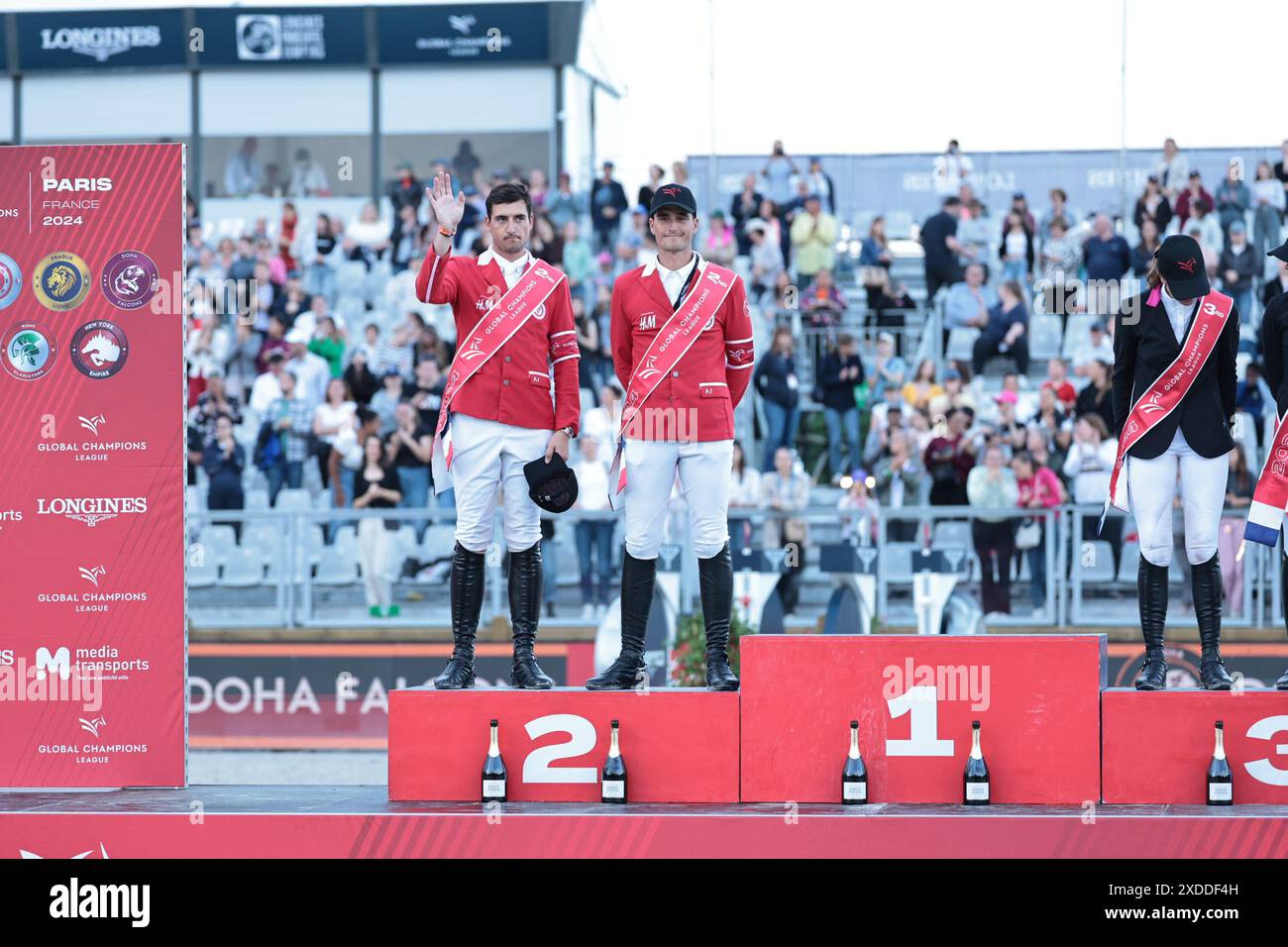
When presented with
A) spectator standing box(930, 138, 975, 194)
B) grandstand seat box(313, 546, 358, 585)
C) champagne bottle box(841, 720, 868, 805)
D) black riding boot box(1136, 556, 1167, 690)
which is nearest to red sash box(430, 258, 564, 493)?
champagne bottle box(841, 720, 868, 805)

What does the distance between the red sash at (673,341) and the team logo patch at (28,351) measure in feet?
7.85

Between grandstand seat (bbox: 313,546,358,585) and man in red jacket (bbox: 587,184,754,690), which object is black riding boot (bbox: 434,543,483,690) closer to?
man in red jacket (bbox: 587,184,754,690)

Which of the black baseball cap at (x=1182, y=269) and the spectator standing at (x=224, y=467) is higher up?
the black baseball cap at (x=1182, y=269)

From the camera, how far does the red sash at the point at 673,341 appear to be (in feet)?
24.3

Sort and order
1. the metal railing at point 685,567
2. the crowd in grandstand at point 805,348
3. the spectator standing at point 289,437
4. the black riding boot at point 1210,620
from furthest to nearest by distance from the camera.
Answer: the spectator standing at point 289,437, the crowd in grandstand at point 805,348, the metal railing at point 685,567, the black riding boot at point 1210,620

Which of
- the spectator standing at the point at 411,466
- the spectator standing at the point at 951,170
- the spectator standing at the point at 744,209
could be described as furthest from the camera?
the spectator standing at the point at 951,170

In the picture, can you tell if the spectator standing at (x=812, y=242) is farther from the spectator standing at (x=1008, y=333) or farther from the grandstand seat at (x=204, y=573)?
the grandstand seat at (x=204, y=573)

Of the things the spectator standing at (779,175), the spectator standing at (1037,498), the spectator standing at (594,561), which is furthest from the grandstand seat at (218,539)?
the spectator standing at (779,175)

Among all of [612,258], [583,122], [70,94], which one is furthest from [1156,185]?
[70,94]

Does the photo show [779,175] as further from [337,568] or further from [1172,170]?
[337,568]

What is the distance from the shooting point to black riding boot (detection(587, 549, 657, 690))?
7.40 meters

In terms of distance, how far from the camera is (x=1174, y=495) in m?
7.47
